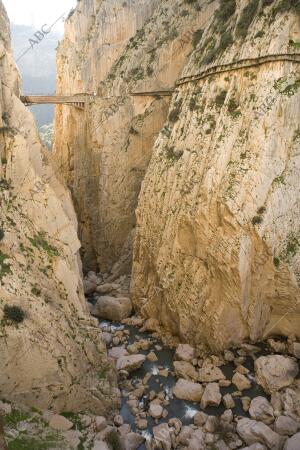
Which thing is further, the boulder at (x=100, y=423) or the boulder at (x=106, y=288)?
the boulder at (x=106, y=288)

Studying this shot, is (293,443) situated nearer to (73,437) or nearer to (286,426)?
(286,426)

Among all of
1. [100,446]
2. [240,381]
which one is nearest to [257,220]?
[240,381]

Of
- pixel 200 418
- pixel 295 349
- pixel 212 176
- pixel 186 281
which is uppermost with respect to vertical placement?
pixel 212 176

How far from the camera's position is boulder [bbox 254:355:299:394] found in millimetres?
20062

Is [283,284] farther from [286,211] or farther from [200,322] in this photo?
[200,322]

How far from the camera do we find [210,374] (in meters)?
21.8

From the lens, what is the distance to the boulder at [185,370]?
22094 millimetres

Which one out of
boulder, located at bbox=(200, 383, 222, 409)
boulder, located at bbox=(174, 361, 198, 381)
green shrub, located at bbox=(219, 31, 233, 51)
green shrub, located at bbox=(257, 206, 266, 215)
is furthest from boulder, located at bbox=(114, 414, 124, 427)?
green shrub, located at bbox=(219, 31, 233, 51)

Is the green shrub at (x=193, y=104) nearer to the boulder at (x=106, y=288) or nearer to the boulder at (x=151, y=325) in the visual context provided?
the boulder at (x=151, y=325)

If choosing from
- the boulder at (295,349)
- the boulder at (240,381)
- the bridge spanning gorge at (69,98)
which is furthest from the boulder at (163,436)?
the bridge spanning gorge at (69,98)

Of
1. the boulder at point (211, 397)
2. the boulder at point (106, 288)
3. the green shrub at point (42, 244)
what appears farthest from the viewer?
the boulder at point (106, 288)

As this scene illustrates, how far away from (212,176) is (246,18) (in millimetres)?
11056

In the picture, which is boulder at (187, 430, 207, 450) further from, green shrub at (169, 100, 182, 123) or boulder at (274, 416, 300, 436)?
green shrub at (169, 100, 182, 123)

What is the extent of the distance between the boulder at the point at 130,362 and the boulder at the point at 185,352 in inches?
83.5
